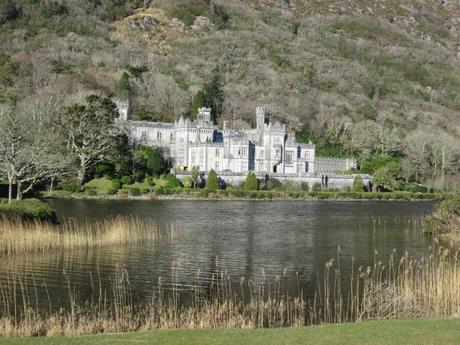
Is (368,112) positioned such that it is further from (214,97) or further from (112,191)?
(112,191)

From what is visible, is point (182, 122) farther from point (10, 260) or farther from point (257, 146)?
point (10, 260)

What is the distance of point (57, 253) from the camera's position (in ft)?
83.2

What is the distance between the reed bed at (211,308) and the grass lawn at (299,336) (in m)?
2.00

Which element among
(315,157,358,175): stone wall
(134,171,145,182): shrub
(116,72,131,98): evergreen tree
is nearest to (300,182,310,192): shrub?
(315,157,358,175): stone wall

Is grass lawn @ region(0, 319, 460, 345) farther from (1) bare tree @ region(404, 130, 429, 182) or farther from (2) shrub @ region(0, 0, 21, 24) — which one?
(2) shrub @ region(0, 0, 21, 24)

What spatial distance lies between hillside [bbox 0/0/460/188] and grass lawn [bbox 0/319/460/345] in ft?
251

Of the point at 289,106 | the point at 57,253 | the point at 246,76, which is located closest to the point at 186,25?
the point at 246,76

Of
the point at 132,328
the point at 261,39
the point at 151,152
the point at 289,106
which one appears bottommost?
the point at 132,328

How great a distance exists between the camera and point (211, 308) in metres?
16.4

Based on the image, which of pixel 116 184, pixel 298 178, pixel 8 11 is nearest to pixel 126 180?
pixel 116 184

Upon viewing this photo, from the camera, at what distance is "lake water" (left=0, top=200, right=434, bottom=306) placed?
2161 centimetres

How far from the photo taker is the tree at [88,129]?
225ft

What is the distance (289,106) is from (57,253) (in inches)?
3851

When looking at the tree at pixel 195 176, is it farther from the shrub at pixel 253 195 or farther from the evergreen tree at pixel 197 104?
the evergreen tree at pixel 197 104
